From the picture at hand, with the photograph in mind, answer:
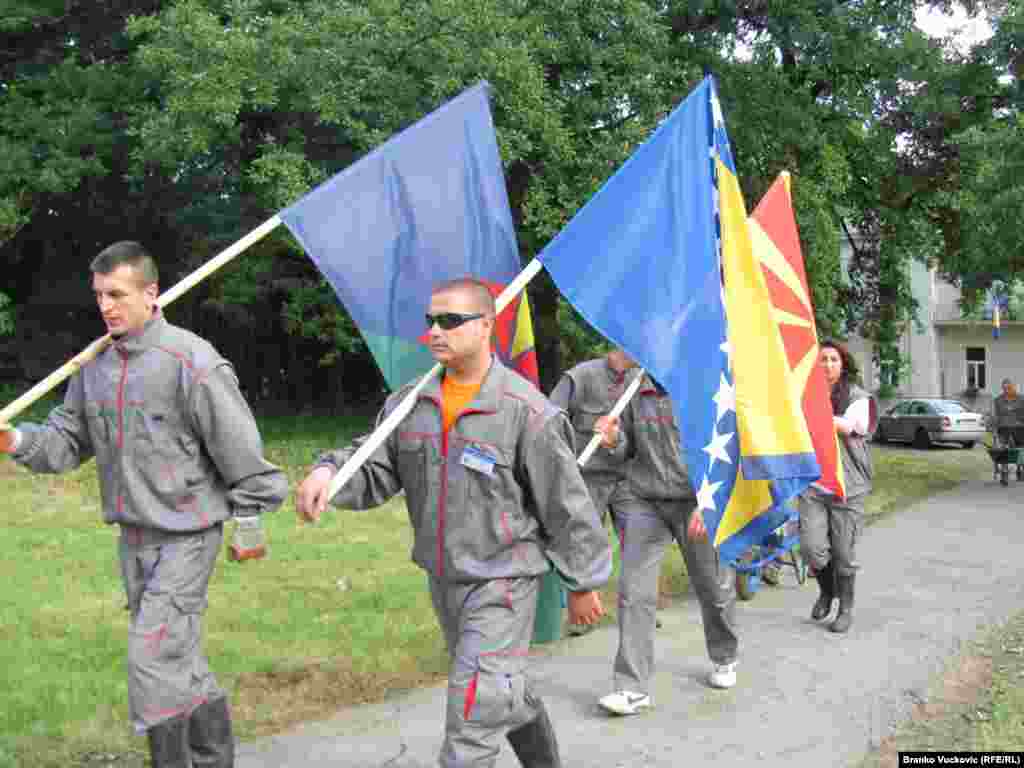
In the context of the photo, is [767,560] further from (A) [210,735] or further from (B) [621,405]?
(A) [210,735]

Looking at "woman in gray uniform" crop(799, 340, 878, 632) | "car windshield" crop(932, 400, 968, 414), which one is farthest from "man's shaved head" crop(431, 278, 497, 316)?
"car windshield" crop(932, 400, 968, 414)

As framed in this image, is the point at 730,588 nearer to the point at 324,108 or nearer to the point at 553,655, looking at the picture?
the point at 553,655

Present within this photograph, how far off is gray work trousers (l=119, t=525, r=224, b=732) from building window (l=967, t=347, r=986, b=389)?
4957cm

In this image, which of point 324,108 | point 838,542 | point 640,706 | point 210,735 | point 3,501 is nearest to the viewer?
point 210,735

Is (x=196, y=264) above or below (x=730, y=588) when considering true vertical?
above

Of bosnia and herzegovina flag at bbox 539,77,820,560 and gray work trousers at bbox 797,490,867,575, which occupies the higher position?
bosnia and herzegovina flag at bbox 539,77,820,560

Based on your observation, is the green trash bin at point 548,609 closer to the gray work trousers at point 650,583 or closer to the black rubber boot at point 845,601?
the gray work trousers at point 650,583

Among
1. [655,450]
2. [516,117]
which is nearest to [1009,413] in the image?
[516,117]

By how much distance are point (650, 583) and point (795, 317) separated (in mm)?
2198

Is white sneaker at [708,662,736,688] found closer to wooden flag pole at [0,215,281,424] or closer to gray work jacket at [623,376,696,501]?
gray work jacket at [623,376,696,501]

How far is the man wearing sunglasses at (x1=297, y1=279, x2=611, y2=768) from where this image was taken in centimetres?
397

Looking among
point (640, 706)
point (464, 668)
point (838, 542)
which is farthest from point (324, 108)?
point (464, 668)

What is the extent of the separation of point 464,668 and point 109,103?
63.7 feet

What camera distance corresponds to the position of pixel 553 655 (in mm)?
6836
